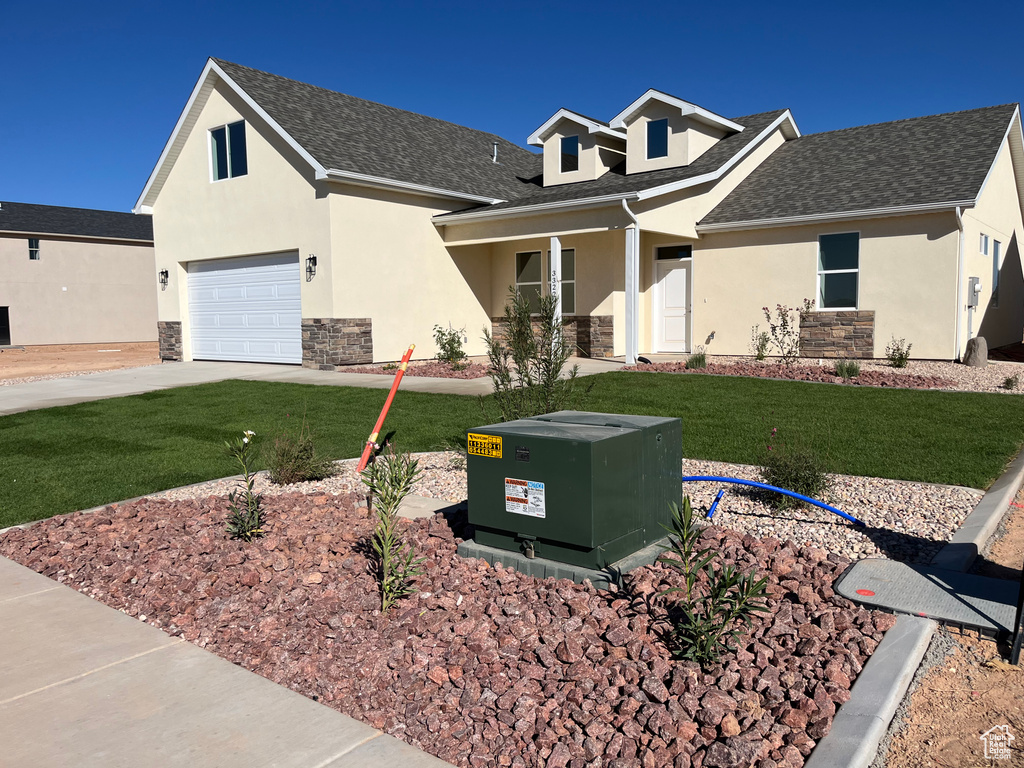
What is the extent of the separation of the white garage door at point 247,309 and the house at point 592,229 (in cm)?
6

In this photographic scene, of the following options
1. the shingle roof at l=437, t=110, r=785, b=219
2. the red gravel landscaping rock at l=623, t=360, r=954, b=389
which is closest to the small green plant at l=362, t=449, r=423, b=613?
the red gravel landscaping rock at l=623, t=360, r=954, b=389

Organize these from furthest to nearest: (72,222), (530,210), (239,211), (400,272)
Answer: (72,222)
(239,211)
(400,272)
(530,210)

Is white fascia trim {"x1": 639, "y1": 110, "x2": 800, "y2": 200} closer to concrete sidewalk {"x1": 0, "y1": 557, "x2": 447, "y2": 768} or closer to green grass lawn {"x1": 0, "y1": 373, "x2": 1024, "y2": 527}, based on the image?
green grass lawn {"x1": 0, "y1": 373, "x2": 1024, "y2": 527}

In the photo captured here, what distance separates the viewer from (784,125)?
20.2m

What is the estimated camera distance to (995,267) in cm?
1848

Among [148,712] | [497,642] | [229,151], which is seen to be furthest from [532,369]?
[229,151]

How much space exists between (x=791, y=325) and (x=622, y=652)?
48.4ft

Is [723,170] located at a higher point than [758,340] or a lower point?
higher

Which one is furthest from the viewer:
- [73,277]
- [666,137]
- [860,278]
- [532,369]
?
[73,277]

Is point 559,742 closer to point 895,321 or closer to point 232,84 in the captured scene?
point 895,321

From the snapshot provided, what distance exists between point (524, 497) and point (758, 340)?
46.1 feet

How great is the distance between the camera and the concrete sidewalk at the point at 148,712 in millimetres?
2777

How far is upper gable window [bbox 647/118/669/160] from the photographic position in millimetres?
18453

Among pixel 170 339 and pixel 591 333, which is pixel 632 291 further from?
pixel 170 339
